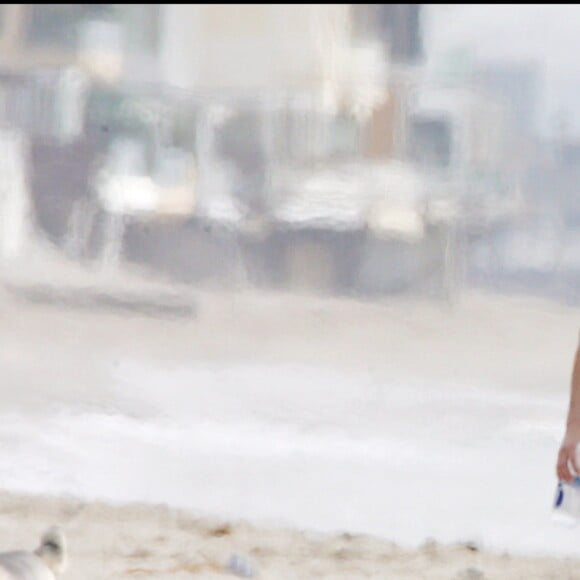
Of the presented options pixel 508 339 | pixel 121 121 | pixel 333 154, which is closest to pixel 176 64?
pixel 121 121

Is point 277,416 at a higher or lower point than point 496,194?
lower

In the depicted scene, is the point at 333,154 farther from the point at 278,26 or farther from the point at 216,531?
the point at 216,531

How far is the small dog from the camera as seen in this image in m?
2.26

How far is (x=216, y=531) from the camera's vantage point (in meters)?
3.18

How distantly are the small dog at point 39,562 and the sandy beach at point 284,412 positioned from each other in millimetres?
845

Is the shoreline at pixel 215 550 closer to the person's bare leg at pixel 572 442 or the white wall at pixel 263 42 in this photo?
the person's bare leg at pixel 572 442

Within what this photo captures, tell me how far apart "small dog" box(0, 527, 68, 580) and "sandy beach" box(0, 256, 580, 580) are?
85cm

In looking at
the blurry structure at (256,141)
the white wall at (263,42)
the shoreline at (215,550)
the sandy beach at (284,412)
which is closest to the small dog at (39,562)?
the shoreline at (215,550)

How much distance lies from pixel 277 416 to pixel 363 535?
46 centimetres

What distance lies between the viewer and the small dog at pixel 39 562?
226cm

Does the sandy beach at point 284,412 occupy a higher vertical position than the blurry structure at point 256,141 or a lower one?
lower

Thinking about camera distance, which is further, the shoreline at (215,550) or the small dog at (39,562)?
the shoreline at (215,550)

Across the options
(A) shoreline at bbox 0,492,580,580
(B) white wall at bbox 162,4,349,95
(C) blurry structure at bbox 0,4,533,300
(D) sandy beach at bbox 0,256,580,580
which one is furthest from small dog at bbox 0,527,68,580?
(B) white wall at bbox 162,4,349,95

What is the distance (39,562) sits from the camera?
7.67ft
